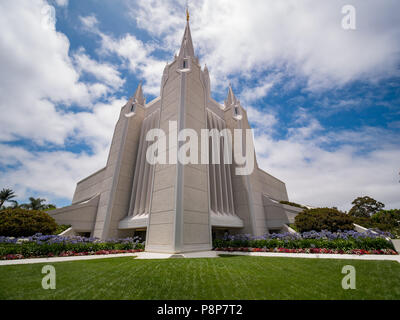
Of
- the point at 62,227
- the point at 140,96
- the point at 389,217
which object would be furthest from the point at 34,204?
the point at 389,217

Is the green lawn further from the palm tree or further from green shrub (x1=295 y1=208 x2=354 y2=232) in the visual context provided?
the palm tree

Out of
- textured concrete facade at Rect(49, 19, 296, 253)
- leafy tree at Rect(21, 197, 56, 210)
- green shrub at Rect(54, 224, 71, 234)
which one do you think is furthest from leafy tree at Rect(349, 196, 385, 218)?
leafy tree at Rect(21, 197, 56, 210)

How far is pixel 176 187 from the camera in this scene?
14.1m

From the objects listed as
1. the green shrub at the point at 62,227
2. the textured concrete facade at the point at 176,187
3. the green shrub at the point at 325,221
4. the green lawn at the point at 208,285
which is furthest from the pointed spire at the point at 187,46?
the green shrub at the point at 62,227

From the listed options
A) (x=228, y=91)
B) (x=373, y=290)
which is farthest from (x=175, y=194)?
(x=228, y=91)

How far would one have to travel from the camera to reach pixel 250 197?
2031 centimetres

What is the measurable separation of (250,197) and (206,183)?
687 cm

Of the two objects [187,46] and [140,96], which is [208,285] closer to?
[187,46]

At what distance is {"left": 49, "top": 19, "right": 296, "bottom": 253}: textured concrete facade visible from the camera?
14.2m

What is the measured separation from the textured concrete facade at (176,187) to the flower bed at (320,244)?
9.95ft

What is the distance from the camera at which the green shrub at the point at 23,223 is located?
13.3 m

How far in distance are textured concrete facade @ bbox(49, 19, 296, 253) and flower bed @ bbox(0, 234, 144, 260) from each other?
2.83 m

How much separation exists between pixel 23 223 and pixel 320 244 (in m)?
21.5
